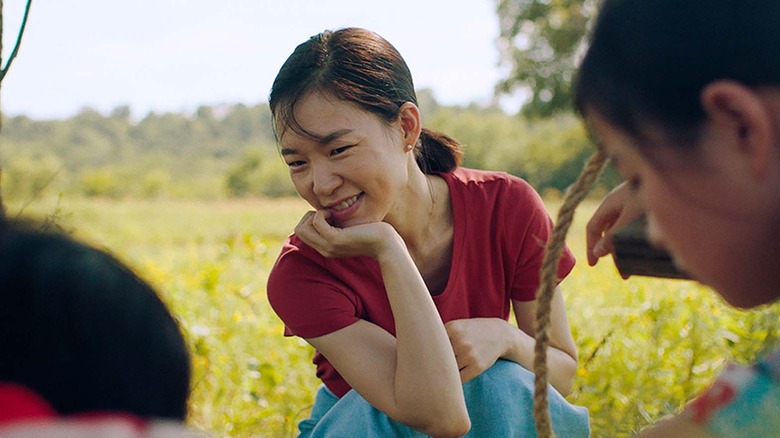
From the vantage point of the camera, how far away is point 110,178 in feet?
72.0

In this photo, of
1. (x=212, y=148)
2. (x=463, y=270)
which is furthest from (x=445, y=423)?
(x=212, y=148)

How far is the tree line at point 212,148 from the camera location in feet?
68.5

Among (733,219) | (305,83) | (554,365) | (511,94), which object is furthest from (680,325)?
(511,94)

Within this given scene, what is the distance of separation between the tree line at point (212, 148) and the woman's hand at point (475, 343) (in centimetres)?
1423

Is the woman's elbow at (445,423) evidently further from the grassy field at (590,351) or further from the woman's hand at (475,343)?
the grassy field at (590,351)

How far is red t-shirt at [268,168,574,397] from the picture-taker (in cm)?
191

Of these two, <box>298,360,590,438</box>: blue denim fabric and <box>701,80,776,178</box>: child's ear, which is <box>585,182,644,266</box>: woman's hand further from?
<box>701,80,776,178</box>: child's ear

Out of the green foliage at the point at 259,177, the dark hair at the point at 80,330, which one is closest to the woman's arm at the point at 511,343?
the dark hair at the point at 80,330

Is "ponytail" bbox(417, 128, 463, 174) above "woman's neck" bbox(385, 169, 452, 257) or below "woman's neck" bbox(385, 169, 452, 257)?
above

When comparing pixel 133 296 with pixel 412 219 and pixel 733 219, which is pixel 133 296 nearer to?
pixel 733 219

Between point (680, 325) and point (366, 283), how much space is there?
210 cm

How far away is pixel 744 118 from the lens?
950mm

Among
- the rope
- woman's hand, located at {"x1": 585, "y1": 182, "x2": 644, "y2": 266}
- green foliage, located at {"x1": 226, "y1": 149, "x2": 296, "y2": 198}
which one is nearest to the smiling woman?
woman's hand, located at {"x1": 585, "y1": 182, "x2": 644, "y2": 266}

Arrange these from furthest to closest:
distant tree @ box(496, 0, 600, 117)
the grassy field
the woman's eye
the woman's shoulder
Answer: distant tree @ box(496, 0, 600, 117) → the grassy field → the woman's shoulder → the woman's eye
